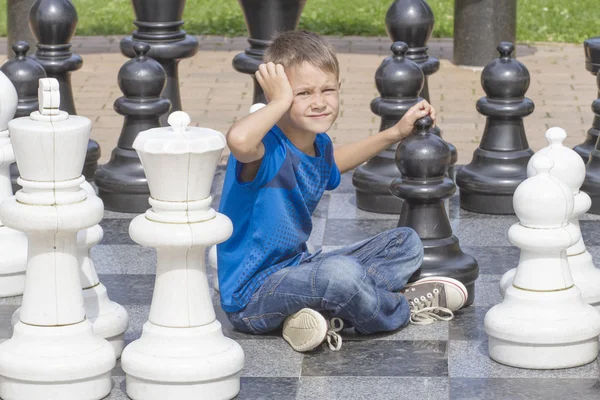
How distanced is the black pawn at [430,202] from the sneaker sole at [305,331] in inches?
17.5

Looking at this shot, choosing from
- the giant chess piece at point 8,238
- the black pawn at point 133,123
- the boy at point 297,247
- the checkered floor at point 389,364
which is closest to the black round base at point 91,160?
the black pawn at point 133,123

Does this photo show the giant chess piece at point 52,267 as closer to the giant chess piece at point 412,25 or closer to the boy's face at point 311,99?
the boy's face at point 311,99

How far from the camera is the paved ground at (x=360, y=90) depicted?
255 inches

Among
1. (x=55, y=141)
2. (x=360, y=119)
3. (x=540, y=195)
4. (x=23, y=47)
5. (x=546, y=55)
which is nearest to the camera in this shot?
(x=55, y=141)

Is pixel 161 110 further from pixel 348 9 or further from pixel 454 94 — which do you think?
pixel 348 9

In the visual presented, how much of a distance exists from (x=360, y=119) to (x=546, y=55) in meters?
2.63

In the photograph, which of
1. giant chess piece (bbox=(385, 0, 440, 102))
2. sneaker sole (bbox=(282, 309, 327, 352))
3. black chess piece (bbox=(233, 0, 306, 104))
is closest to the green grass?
black chess piece (bbox=(233, 0, 306, 104))

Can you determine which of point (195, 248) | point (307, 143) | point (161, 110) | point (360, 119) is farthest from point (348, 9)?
point (195, 248)

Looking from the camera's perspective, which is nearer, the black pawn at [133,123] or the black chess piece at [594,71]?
the black pawn at [133,123]

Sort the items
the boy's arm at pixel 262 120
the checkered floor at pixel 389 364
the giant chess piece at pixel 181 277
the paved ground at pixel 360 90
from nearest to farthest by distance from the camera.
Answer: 1. the giant chess piece at pixel 181 277
2. the checkered floor at pixel 389 364
3. the boy's arm at pixel 262 120
4. the paved ground at pixel 360 90

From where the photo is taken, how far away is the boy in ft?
10.7

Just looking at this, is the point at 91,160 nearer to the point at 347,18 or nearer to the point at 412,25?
the point at 412,25

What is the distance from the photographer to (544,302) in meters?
3.11

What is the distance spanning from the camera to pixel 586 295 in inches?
137
